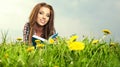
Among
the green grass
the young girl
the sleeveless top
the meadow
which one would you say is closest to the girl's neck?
the young girl

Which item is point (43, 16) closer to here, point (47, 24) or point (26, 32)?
point (47, 24)

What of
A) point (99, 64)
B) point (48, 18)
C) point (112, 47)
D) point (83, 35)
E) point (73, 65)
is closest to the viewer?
point (73, 65)

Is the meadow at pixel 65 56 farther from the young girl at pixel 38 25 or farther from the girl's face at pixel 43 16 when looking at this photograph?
the young girl at pixel 38 25

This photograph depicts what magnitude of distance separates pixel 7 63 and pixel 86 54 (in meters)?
1.07

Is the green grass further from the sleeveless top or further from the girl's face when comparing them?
the sleeveless top

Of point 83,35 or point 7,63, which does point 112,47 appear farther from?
point 7,63

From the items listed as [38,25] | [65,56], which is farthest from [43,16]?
[65,56]

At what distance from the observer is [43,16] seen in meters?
7.26

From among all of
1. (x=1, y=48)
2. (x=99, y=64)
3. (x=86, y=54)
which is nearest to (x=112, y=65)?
(x=99, y=64)

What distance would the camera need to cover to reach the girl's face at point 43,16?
7.21 meters

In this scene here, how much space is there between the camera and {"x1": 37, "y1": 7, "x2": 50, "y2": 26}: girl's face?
7212mm

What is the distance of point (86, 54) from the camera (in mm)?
3461

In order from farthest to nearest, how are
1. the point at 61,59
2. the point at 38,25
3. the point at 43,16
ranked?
the point at 38,25, the point at 43,16, the point at 61,59

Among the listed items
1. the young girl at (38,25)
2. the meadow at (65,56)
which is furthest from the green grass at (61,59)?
the young girl at (38,25)
